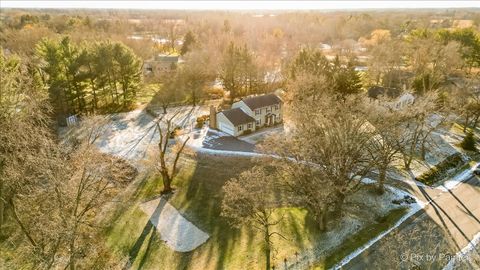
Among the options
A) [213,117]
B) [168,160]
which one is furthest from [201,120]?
[168,160]

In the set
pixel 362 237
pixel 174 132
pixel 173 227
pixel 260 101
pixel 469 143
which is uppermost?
pixel 260 101

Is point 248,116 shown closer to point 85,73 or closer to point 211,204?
point 211,204

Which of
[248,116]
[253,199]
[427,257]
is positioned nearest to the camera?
[427,257]

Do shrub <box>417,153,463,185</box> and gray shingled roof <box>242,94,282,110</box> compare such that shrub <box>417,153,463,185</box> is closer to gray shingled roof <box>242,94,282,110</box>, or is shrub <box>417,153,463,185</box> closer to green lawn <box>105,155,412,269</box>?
green lawn <box>105,155,412,269</box>

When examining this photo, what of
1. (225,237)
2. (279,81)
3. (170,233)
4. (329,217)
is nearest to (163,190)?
(170,233)

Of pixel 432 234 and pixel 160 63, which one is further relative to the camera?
pixel 160 63

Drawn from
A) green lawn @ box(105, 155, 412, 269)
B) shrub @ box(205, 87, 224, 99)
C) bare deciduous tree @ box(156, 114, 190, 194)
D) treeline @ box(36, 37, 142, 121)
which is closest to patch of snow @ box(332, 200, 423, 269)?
green lawn @ box(105, 155, 412, 269)

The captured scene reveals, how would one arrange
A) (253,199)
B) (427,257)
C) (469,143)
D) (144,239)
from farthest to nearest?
(469,143) → (144,239) → (253,199) → (427,257)
